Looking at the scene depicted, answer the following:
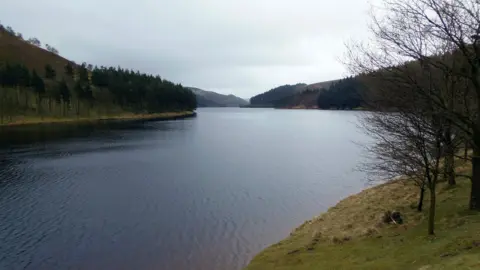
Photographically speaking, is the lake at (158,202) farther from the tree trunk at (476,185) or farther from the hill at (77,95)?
the hill at (77,95)

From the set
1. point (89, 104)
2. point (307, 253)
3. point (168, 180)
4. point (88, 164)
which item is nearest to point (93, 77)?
point (89, 104)

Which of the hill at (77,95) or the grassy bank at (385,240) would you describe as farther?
the hill at (77,95)

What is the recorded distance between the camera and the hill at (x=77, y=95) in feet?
376

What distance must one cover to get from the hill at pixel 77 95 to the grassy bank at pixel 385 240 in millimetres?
105057

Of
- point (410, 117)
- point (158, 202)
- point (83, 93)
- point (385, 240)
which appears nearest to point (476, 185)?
point (410, 117)

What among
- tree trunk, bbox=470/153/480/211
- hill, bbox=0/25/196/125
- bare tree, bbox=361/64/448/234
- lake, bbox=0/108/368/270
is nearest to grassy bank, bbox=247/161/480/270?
tree trunk, bbox=470/153/480/211

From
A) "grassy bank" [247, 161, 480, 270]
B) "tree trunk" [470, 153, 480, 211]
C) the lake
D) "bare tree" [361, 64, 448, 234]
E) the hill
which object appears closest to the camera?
"grassy bank" [247, 161, 480, 270]

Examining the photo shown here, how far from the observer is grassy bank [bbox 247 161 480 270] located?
11.4 m

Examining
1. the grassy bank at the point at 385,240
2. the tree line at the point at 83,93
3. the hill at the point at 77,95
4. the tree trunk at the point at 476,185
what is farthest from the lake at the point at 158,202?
the tree line at the point at 83,93

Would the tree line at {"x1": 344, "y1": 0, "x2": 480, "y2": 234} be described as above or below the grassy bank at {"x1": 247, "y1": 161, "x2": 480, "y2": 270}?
above

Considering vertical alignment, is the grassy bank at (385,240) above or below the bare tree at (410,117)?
below

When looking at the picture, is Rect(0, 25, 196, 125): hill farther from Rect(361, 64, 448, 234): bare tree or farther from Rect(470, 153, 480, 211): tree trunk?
Rect(470, 153, 480, 211): tree trunk

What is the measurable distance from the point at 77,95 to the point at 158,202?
115m

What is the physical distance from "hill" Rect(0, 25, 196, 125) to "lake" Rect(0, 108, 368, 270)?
228 feet
